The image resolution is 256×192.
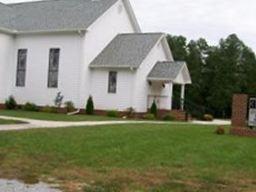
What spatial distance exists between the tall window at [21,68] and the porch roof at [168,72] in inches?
336

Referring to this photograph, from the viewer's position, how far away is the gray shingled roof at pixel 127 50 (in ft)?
113

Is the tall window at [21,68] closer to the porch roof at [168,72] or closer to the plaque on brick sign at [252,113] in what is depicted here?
the porch roof at [168,72]

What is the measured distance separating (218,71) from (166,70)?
1009 inches

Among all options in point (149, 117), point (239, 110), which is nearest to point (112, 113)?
point (149, 117)

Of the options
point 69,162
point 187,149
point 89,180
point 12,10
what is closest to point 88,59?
point 12,10

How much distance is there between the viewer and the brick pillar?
2170 cm

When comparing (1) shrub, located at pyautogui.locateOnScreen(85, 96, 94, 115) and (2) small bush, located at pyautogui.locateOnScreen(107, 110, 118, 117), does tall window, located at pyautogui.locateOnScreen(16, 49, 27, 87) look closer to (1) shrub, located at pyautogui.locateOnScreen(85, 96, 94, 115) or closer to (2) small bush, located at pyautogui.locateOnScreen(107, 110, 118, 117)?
(1) shrub, located at pyautogui.locateOnScreen(85, 96, 94, 115)

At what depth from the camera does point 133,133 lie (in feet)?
60.0

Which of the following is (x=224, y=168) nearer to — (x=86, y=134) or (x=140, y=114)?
(x=86, y=134)

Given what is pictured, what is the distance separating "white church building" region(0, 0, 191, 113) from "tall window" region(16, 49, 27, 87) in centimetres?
7

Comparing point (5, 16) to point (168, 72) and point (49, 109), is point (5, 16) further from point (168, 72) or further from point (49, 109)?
point (168, 72)

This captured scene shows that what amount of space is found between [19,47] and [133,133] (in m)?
21.4

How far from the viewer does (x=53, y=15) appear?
3809 centimetres

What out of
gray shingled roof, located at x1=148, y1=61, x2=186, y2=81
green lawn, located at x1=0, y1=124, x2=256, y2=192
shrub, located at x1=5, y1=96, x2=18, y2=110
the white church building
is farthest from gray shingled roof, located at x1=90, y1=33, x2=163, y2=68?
green lawn, located at x1=0, y1=124, x2=256, y2=192
